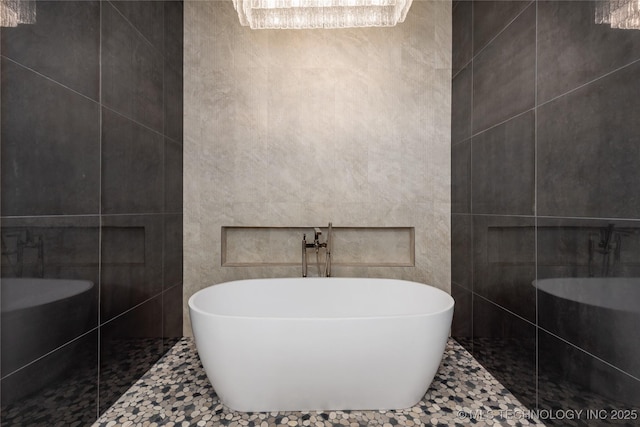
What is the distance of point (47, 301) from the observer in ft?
3.82

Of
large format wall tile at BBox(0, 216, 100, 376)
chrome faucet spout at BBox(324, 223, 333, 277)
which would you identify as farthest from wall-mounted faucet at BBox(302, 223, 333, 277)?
large format wall tile at BBox(0, 216, 100, 376)

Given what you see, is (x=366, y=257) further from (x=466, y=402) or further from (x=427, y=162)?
(x=466, y=402)

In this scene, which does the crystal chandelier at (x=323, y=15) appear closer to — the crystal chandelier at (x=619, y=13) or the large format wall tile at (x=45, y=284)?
the crystal chandelier at (x=619, y=13)

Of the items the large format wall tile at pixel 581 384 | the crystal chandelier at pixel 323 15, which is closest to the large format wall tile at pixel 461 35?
the crystal chandelier at pixel 323 15

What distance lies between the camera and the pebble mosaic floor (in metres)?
1.42

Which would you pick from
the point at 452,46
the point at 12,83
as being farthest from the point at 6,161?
the point at 452,46

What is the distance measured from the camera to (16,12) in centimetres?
105

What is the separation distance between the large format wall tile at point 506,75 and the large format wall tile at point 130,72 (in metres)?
1.94

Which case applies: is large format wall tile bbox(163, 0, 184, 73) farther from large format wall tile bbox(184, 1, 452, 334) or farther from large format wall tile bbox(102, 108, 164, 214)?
large format wall tile bbox(102, 108, 164, 214)

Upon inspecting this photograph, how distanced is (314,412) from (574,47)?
1865 mm

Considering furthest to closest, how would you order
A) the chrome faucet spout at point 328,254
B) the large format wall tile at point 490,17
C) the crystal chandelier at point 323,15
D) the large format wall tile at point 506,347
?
the chrome faucet spout at point 328,254 < the crystal chandelier at point 323,15 < the large format wall tile at point 490,17 < the large format wall tile at point 506,347

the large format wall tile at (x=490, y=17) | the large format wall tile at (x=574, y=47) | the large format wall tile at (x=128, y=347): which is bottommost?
the large format wall tile at (x=128, y=347)

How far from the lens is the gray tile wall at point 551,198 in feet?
3.46

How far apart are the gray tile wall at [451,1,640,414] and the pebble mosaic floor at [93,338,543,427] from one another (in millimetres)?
133
